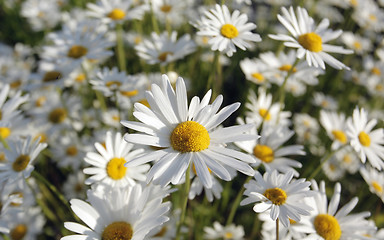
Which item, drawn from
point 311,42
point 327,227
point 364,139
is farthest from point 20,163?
point 364,139

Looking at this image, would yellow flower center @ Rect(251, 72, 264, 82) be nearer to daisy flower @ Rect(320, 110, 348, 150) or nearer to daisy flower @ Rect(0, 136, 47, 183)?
daisy flower @ Rect(320, 110, 348, 150)

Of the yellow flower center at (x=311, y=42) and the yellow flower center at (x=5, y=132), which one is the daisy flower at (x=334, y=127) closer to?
the yellow flower center at (x=311, y=42)

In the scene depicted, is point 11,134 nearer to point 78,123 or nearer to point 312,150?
point 78,123

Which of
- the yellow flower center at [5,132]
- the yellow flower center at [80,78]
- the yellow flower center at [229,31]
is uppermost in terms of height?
the yellow flower center at [229,31]

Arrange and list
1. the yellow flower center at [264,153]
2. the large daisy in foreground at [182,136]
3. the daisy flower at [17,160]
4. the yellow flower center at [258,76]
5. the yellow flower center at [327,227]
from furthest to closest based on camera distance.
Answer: the yellow flower center at [258,76]
the yellow flower center at [264,153]
the daisy flower at [17,160]
the yellow flower center at [327,227]
the large daisy in foreground at [182,136]

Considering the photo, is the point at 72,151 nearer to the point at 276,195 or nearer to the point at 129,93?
the point at 129,93

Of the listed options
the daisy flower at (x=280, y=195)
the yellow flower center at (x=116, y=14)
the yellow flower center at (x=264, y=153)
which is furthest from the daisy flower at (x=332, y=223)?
the yellow flower center at (x=116, y=14)

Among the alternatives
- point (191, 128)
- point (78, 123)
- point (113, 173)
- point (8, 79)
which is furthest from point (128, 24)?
point (191, 128)
